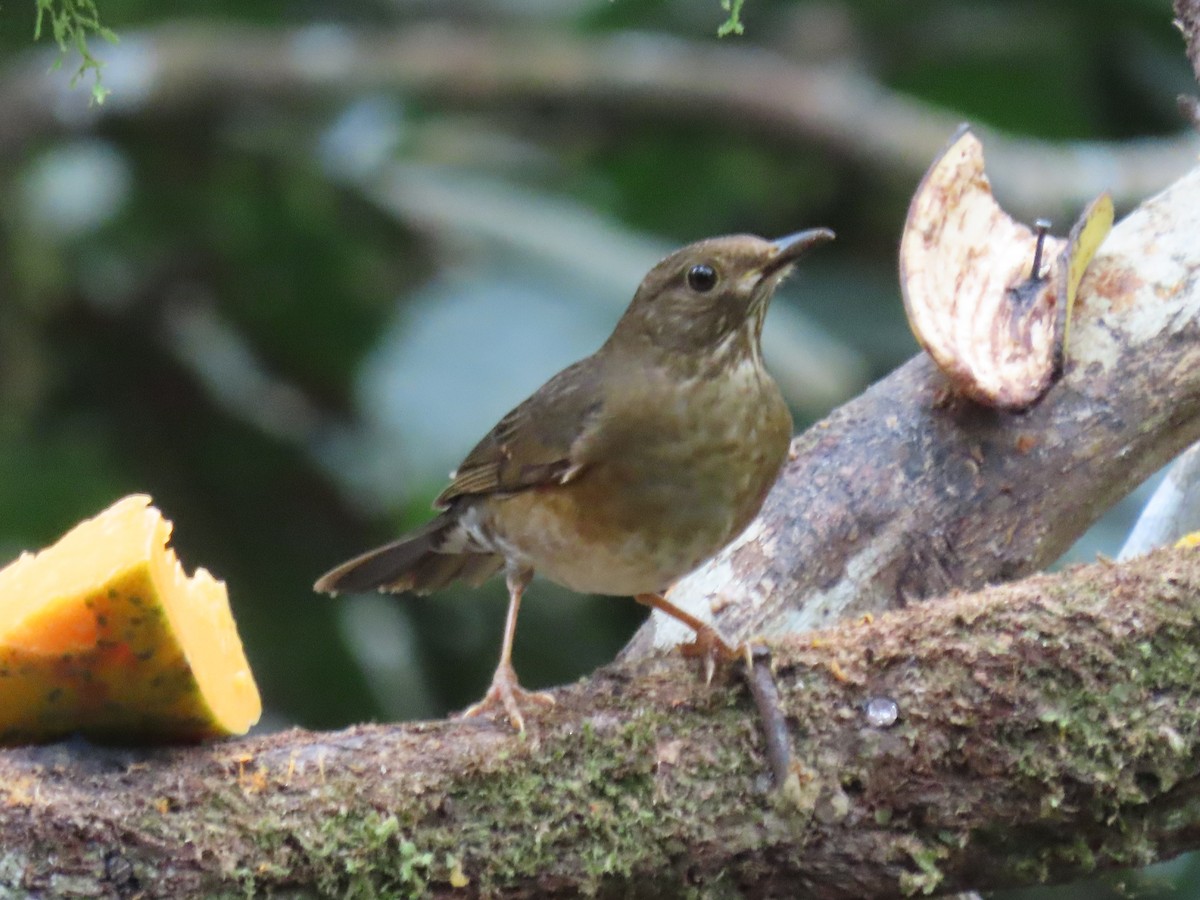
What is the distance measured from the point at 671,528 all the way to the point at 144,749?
1.24 metres

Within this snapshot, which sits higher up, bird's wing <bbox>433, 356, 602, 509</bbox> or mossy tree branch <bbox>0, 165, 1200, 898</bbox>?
bird's wing <bbox>433, 356, 602, 509</bbox>

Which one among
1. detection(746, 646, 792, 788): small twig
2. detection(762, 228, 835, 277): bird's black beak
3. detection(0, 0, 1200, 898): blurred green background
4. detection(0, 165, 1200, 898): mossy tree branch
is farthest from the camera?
detection(0, 0, 1200, 898): blurred green background

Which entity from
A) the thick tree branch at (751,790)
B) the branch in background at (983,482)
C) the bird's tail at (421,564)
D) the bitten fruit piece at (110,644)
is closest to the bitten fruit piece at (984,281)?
the branch in background at (983,482)

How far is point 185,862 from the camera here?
7.86 ft

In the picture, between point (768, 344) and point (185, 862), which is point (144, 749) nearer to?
point (185, 862)

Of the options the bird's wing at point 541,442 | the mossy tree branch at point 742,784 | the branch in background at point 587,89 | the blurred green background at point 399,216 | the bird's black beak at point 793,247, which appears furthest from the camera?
the branch in background at point 587,89

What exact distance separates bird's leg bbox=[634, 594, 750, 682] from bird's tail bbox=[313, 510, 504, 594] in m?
0.67

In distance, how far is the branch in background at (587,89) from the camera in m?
6.43

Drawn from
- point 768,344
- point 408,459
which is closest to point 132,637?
point 408,459

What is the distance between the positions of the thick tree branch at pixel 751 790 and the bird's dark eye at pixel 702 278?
1.19 meters

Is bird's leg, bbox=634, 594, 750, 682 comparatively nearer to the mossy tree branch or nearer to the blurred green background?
the mossy tree branch

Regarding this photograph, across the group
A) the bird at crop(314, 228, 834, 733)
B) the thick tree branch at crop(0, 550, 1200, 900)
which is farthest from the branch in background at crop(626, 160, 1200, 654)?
the thick tree branch at crop(0, 550, 1200, 900)

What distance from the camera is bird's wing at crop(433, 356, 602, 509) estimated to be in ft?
11.6

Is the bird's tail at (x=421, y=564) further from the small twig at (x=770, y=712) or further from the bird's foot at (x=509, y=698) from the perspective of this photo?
the small twig at (x=770, y=712)
